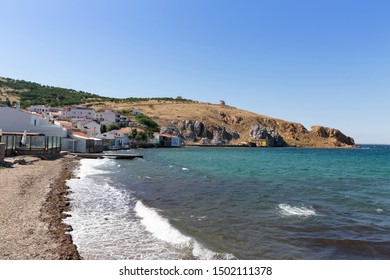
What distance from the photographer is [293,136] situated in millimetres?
179125

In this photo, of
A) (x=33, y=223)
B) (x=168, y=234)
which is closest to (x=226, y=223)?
(x=168, y=234)

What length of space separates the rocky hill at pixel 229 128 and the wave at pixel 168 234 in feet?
407

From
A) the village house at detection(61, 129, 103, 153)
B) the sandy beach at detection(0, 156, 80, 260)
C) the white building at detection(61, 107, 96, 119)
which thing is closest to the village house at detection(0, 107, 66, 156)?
the village house at detection(61, 129, 103, 153)

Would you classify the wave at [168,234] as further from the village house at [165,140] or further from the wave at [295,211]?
the village house at [165,140]

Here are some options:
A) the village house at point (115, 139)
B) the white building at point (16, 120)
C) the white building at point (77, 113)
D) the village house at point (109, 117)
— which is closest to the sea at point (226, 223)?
the white building at point (16, 120)

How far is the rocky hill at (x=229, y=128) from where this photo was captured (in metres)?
153

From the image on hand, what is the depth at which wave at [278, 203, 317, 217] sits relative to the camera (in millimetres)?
15797

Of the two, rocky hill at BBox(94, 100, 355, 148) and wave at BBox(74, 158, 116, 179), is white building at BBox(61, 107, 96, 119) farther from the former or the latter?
wave at BBox(74, 158, 116, 179)

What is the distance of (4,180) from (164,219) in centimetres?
1218

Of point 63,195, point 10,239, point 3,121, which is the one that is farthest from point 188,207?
point 3,121

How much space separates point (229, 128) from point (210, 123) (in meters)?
12.5

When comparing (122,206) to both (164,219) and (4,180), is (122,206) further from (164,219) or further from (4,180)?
(4,180)

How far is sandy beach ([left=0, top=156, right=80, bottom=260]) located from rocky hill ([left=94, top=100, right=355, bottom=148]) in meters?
121

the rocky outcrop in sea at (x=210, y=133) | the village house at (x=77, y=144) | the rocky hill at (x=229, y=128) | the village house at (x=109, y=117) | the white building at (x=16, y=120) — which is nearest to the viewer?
the white building at (x=16, y=120)
